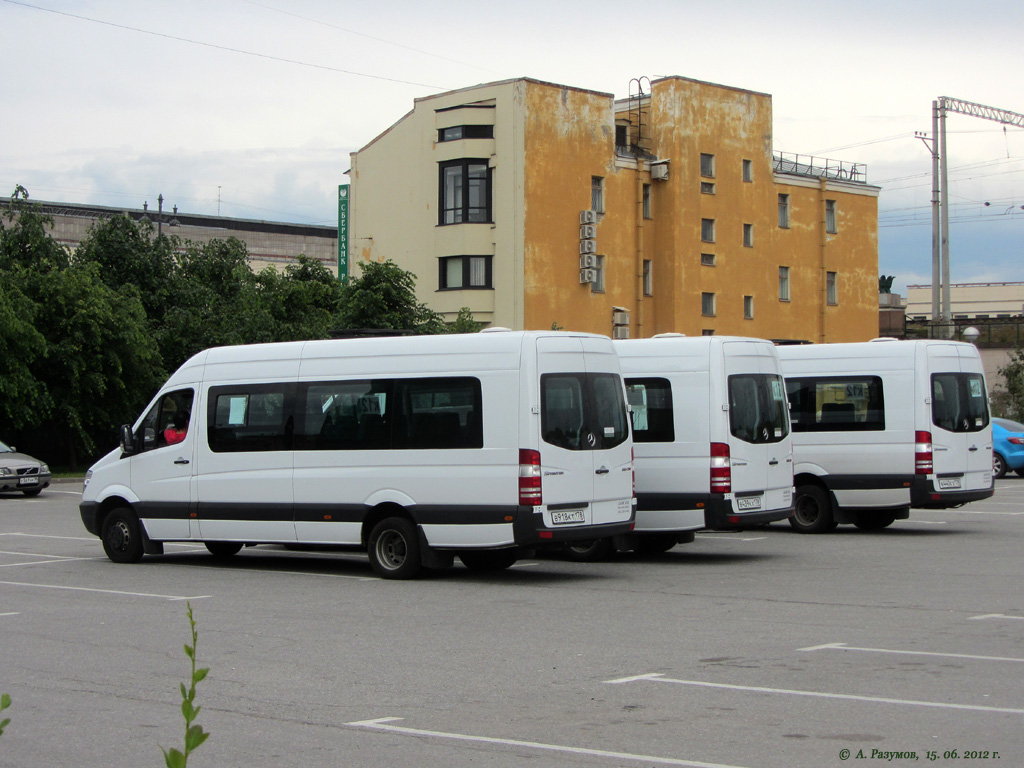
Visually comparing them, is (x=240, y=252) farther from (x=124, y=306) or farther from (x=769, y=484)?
(x=769, y=484)

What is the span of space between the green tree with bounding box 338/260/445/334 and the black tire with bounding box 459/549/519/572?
92.6ft

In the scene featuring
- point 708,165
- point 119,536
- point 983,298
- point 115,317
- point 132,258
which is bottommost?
point 119,536

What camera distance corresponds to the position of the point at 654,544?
17.2 meters

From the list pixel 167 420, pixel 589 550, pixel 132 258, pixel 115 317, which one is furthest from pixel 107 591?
pixel 132 258

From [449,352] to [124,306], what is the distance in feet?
94.0

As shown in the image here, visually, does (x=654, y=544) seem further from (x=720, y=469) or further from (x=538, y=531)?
(x=538, y=531)

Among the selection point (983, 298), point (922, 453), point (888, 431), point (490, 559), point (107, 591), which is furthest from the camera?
point (983, 298)

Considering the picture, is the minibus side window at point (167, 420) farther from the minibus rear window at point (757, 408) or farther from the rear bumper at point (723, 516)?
the minibus rear window at point (757, 408)

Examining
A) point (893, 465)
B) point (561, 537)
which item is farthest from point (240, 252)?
point (561, 537)

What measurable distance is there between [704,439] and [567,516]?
3.15 m

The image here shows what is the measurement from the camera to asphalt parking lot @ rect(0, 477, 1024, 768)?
6453 mm

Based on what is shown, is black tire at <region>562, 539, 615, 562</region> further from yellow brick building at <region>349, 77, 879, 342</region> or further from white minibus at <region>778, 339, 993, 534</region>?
yellow brick building at <region>349, 77, 879, 342</region>

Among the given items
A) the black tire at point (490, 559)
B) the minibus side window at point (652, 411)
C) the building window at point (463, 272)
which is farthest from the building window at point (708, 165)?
the black tire at point (490, 559)

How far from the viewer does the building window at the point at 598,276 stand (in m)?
51.8
